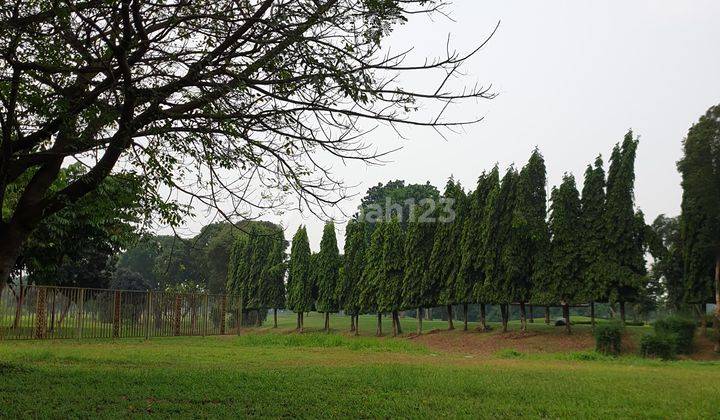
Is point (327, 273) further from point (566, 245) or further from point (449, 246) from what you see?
point (566, 245)

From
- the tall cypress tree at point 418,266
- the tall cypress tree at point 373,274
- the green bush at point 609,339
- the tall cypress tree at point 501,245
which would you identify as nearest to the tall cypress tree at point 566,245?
the tall cypress tree at point 501,245

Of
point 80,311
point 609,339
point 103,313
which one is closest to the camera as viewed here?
point 80,311

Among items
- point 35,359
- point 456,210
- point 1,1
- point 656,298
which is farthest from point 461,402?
point 656,298

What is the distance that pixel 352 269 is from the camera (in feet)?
121

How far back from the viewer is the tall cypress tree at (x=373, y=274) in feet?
114

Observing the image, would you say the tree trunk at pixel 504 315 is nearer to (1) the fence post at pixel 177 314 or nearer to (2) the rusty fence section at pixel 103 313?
(2) the rusty fence section at pixel 103 313

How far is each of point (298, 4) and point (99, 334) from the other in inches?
749

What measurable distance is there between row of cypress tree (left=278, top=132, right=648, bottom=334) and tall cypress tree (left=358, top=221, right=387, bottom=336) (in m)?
0.06

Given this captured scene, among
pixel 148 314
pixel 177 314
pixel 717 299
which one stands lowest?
pixel 177 314

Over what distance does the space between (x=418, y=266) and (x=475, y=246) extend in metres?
3.98

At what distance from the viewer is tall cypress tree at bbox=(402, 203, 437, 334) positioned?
32.1m

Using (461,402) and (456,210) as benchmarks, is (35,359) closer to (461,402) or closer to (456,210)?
(461,402)

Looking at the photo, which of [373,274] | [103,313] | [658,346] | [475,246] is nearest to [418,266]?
[373,274]

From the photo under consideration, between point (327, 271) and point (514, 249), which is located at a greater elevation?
point (514, 249)
